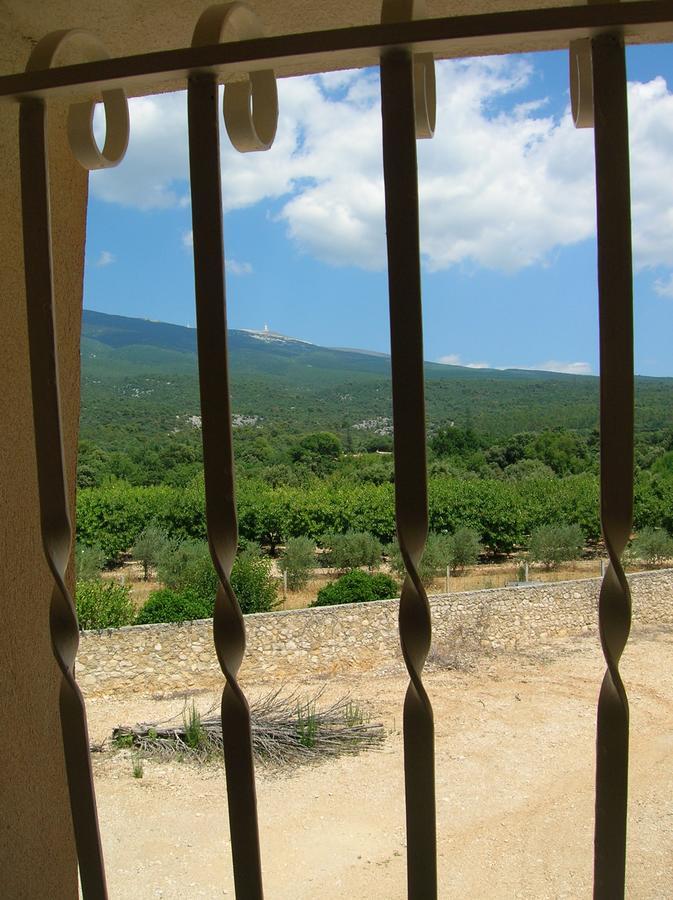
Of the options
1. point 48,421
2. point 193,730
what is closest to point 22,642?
point 48,421

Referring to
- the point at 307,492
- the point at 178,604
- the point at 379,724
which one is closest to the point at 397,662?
the point at 379,724

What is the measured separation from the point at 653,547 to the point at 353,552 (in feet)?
17.3

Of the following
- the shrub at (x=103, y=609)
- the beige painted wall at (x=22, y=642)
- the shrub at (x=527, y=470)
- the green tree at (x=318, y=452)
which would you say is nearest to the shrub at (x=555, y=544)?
the shrub at (x=527, y=470)

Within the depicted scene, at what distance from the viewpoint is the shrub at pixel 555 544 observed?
14.0 meters

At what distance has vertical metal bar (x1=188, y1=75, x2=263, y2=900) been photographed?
1.18 feet

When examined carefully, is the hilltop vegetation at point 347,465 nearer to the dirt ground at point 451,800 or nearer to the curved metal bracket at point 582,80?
the dirt ground at point 451,800

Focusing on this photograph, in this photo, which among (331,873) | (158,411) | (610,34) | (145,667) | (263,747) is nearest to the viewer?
(610,34)

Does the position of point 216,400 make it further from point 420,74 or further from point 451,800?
point 451,800

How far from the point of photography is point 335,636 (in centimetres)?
892

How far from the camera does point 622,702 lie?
0.34 m

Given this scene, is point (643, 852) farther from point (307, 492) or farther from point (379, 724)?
point (307, 492)

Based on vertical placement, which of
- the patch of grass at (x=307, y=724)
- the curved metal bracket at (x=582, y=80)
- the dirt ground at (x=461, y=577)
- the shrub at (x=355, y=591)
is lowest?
the patch of grass at (x=307, y=724)

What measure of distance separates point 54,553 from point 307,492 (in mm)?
15385

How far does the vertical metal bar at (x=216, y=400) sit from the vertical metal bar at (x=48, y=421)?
8 cm
